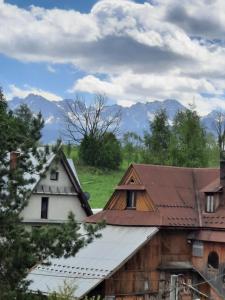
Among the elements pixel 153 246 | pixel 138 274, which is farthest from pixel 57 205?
pixel 138 274

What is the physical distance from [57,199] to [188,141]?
2657 centimetres

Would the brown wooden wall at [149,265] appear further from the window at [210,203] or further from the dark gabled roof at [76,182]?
the dark gabled roof at [76,182]

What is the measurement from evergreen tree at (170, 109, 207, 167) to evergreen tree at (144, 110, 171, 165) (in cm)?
110

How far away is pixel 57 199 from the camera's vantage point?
49469mm

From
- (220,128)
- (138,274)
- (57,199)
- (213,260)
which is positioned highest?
(220,128)

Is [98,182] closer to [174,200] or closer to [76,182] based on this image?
[76,182]

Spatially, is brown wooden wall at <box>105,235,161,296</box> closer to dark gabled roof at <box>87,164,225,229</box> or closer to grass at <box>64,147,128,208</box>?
dark gabled roof at <box>87,164,225,229</box>

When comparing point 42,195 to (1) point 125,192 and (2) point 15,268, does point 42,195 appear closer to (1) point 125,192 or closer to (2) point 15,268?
(1) point 125,192

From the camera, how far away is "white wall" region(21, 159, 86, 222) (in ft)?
159

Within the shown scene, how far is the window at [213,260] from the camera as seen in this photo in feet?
130

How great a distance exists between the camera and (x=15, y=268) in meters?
26.2

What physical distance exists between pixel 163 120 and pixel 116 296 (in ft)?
134

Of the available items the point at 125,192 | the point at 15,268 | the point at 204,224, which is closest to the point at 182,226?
the point at 204,224

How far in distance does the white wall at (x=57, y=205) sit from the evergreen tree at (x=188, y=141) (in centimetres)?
2124
